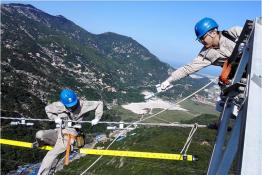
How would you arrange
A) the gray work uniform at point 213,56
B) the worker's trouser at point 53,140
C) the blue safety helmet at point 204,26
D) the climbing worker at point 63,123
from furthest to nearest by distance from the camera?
the climbing worker at point 63,123 → the worker's trouser at point 53,140 → the blue safety helmet at point 204,26 → the gray work uniform at point 213,56

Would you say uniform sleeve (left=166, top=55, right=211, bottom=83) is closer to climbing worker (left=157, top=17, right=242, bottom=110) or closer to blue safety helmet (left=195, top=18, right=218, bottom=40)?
climbing worker (left=157, top=17, right=242, bottom=110)

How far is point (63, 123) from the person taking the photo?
12883 millimetres

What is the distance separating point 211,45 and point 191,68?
2.43 ft

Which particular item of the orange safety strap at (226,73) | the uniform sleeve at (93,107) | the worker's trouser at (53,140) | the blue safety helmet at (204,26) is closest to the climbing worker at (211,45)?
the blue safety helmet at (204,26)

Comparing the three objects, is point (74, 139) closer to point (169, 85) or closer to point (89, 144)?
point (169, 85)

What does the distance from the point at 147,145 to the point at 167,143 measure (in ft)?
22.9

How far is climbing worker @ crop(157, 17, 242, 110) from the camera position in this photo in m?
9.25

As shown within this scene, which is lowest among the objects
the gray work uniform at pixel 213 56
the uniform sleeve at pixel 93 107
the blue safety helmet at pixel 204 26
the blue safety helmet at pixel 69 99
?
the uniform sleeve at pixel 93 107

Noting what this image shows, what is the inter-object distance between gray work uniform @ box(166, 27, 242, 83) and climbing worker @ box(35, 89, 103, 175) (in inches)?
152

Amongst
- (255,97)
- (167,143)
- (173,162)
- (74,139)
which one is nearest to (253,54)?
(255,97)

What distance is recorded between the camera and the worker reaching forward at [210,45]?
925 cm

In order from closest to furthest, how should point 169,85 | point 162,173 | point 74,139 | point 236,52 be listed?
1. point 236,52
2. point 169,85
3. point 74,139
4. point 162,173

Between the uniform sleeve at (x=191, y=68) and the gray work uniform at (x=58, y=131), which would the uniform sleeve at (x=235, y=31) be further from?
the gray work uniform at (x=58, y=131)

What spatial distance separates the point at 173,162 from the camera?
121938 millimetres
